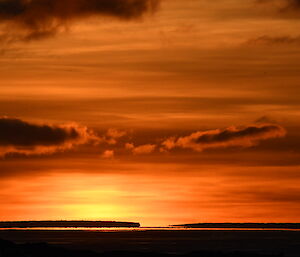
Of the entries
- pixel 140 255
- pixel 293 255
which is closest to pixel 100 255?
pixel 140 255

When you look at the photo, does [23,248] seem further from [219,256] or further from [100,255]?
A: [219,256]

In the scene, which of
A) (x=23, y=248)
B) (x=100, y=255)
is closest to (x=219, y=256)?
(x=100, y=255)

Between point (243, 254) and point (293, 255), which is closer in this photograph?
point (243, 254)

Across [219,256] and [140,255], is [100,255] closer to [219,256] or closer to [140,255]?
[140,255]

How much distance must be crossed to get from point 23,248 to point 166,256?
1664 cm

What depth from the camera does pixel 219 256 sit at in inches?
4422

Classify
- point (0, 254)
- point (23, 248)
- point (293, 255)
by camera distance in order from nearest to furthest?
point (0, 254)
point (23, 248)
point (293, 255)

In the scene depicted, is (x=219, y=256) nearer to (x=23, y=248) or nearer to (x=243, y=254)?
(x=243, y=254)

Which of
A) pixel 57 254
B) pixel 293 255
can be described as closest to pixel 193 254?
pixel 57 254

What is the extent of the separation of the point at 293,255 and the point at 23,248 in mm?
39704

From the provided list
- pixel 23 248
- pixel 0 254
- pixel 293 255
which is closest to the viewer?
pixel 0 254

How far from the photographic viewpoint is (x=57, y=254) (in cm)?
11319

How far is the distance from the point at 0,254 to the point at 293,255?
4530cm

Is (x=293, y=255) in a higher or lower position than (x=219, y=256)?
higher
